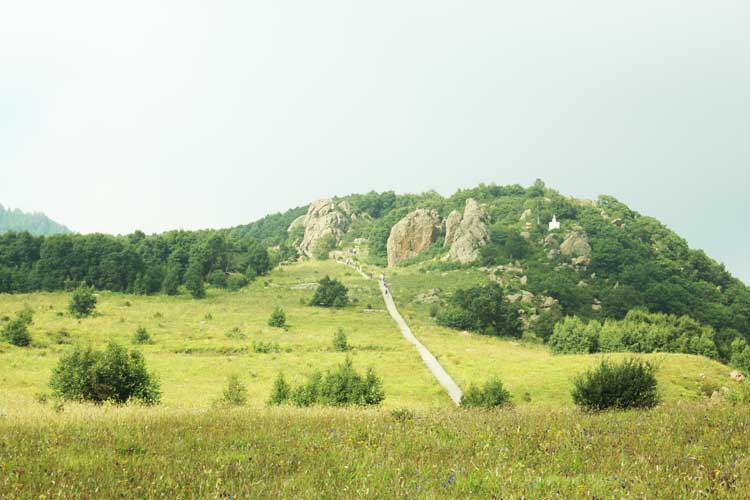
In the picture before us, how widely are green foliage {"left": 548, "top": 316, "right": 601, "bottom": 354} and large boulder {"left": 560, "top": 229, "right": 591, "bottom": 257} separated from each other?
68497 millimetres

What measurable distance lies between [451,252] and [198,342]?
292 ft

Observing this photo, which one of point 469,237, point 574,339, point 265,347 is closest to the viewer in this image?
point 265,347

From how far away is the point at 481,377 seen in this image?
33750mm

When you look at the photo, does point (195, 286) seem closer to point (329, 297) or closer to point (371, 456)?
point (329, 297)

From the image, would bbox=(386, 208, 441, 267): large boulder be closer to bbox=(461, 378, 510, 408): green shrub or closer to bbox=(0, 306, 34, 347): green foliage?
bbox=(0, 306, 34, 347): green foliage

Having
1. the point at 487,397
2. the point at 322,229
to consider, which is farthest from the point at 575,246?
the point at 487,397

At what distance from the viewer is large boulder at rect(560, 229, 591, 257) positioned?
379 feet

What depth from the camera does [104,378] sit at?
1969 centimetres

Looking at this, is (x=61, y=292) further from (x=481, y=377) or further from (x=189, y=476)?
(x=189, y=476)

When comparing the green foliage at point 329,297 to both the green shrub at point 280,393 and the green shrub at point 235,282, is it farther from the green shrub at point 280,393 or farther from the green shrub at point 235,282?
the green shrub at point 280,393

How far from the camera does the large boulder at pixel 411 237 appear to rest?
142500mm

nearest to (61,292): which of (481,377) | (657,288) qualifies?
(481,377)

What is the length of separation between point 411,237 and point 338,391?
4853 inches

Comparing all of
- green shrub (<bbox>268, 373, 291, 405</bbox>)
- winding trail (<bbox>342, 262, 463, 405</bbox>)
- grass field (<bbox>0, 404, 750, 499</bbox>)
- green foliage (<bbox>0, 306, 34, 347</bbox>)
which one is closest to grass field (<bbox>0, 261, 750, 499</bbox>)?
grass field (<bbox>0, 404, 750, 499</bbox>)
